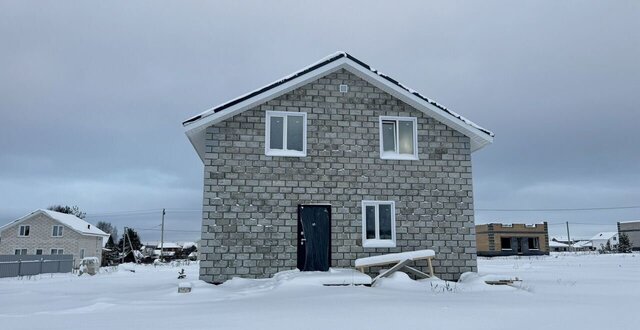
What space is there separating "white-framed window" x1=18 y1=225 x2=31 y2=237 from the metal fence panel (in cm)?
1326

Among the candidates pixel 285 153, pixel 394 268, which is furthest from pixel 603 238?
pixel 285 153

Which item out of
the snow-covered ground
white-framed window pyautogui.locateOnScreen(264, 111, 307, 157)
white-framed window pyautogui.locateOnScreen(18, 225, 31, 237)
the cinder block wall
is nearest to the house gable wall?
white-framed window pyautogui.locateOnScreen(18, 225, 31, 237)

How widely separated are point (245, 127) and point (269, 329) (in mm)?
8140

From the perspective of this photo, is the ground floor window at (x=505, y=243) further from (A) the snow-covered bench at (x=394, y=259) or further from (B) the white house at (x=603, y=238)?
(B) the white house at (x=603, y=238)

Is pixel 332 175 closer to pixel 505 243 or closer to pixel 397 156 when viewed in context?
pixel 397 156

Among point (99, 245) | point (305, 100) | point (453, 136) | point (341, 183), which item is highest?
point (305, 100)

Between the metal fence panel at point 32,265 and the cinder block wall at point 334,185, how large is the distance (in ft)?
68.2

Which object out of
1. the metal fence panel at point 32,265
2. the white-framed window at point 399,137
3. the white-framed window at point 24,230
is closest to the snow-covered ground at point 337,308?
the white-framed window at point 399,137

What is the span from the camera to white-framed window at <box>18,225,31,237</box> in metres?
40.9

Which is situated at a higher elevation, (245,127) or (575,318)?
(245,127)

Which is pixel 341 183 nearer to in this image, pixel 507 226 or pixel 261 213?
pixel 261 213

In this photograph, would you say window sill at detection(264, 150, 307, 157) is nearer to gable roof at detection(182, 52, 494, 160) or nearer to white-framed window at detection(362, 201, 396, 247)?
gable roof at detection(182, 52, 494, 160)

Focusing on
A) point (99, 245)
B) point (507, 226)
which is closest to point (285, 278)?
point (99, 245)

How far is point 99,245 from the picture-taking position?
4581 cm
